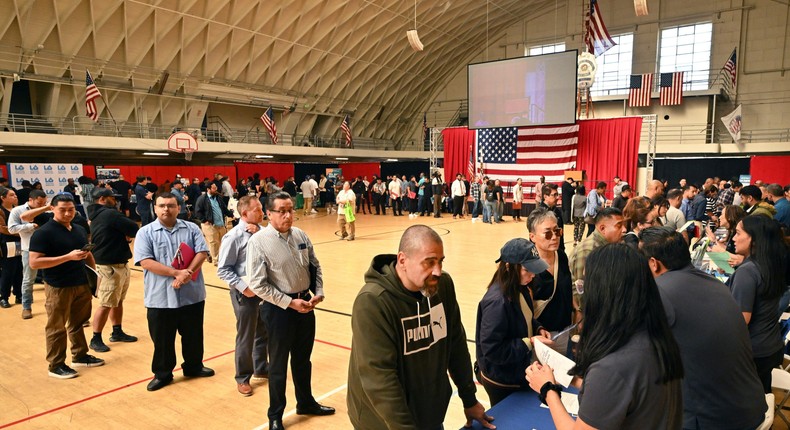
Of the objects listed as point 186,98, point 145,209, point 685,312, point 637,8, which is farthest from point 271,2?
point 685,312

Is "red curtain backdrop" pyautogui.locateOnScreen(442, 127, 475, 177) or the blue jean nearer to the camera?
the blue jean

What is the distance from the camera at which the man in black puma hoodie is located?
169cm

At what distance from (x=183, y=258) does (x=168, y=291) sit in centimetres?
30

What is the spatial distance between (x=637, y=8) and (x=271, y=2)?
15.5 m

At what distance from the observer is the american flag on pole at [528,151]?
17.4 meters

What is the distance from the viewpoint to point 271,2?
2002 centimetres

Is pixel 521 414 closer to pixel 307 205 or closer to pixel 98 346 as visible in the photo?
pixel 98 346

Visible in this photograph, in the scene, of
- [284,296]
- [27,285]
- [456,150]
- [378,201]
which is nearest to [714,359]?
[284,296]

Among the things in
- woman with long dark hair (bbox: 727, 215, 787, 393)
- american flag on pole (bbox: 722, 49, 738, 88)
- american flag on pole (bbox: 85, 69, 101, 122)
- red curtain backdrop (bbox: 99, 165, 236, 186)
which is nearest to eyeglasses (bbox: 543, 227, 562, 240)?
woman with long dark hair (bbox: 727, 215, 787, 393)

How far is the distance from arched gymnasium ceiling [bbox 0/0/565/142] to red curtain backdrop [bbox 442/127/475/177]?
26.5ft

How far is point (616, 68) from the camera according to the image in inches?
976

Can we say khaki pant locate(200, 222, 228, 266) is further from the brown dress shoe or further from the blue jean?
the brown dress shoe

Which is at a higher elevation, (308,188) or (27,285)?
(308,188)

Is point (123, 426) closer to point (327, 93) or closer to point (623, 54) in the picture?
point (327, 93)
